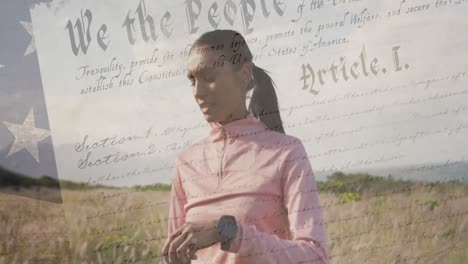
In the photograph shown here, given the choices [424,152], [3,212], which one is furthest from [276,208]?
[3,212]

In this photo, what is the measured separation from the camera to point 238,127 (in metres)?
0.51

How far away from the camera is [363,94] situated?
54cm

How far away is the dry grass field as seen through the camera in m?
0.53

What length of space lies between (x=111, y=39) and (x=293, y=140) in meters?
0.20

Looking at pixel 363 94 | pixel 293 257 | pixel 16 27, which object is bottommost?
pixel 293 257

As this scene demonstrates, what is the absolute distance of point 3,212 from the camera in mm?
564

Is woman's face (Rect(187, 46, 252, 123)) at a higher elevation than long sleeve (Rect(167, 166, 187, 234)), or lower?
higher

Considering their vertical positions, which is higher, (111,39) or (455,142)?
(111,39)

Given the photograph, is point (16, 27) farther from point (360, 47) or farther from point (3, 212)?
point (360, 47)
